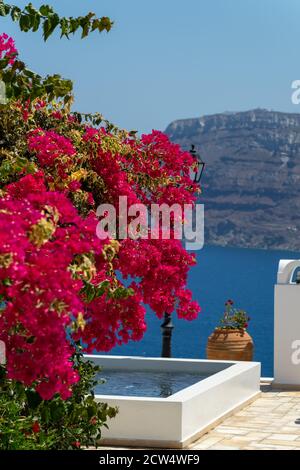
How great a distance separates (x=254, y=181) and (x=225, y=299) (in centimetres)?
3720

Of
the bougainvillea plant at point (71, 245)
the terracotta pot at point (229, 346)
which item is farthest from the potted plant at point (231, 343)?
the bougainvillea plant at point (71, 245)

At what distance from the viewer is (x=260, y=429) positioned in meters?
10.8

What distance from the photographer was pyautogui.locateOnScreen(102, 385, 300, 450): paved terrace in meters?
9.77

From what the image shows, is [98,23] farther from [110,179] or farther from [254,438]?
[254,438]

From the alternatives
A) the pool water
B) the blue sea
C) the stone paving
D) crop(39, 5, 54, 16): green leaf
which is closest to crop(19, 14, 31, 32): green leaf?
crop(39, 5, 54, 16): green leaf

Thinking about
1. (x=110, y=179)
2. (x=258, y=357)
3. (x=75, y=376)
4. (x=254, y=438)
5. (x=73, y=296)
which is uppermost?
(x=110, y=179)

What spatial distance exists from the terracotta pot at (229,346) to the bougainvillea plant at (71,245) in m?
5.64

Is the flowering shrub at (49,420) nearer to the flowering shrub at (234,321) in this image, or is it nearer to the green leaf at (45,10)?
the green leaf at (45,10)

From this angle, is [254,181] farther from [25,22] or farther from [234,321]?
[25,22]

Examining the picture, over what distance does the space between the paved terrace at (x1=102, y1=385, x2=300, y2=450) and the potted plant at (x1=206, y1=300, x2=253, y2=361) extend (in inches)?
64.4

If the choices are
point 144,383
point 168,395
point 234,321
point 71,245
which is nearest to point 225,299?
point 234,321

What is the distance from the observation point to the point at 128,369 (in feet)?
44.2
